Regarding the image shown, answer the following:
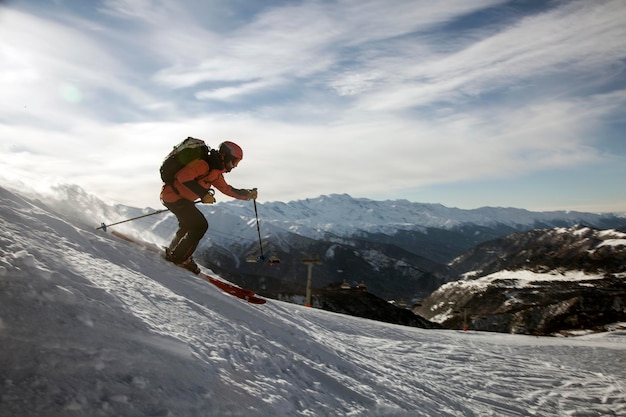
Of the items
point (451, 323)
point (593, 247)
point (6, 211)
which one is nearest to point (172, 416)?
point (6, 211)

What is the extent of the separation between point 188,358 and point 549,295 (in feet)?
499

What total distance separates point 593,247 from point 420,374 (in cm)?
21623

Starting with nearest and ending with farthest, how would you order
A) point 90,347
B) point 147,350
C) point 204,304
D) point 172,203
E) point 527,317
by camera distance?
point 90,347 < point 147,350 < point 204,304 < point 172,203 < point 527,317

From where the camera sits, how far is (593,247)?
182 meters

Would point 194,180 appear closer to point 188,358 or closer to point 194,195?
point 194,195

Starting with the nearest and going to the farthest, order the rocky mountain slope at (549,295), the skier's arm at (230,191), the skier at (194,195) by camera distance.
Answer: the skier at (194,195) → the skier's arm at (230,191) → the rocky mountain slope at (549,295)

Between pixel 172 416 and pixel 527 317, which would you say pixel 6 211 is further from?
pixel 527 317

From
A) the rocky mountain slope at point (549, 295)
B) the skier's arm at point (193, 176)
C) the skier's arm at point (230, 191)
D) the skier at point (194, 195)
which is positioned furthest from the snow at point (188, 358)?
the rocky mountain slope at point (549, 295)

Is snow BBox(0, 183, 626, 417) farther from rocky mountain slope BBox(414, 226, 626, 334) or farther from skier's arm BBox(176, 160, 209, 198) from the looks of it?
rocky mountain slope BBox(414, 226, 626, 334)

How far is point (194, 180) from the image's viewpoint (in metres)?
8.84

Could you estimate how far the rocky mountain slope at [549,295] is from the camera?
319 feet

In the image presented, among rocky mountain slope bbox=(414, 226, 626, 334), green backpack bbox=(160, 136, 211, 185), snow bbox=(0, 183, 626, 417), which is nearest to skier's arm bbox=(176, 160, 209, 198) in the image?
green backpack bbox=(160, 136, 211, 185)

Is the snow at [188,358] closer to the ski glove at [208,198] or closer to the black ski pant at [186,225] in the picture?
the black ski pant at [186,225]

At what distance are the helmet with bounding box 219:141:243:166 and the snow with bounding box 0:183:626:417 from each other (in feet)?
8.99
